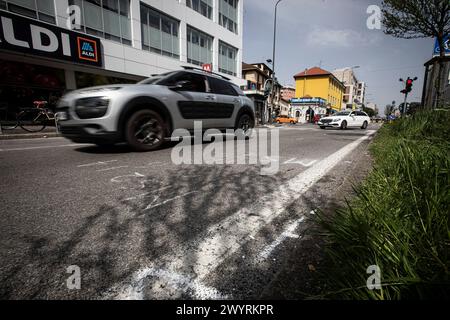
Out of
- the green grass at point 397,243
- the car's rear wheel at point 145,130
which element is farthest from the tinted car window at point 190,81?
the green grass at point 397,243

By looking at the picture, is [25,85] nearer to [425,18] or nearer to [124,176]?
[124,176]

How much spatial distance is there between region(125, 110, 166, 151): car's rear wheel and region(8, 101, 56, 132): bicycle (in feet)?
24.1

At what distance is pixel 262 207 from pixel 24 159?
407 centimetres

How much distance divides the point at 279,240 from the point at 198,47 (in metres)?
20.1

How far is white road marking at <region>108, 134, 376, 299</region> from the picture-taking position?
3.97ft

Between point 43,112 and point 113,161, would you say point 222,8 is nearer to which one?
point 43,112

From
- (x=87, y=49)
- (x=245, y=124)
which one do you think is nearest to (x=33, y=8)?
(x=87, y=49)

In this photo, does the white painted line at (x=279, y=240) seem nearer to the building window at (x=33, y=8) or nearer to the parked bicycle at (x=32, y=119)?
the parked bicycle at (x=32, y=119)

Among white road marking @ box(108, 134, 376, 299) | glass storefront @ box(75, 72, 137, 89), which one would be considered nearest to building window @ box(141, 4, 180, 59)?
Result: glass storefront @ box(75, 72, 137, 89)

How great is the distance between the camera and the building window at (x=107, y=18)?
1197 centimetres

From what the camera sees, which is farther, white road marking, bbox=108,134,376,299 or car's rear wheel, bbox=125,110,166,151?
car's rear wheel, bbox=125,110,166,151

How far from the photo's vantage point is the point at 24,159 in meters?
3.75

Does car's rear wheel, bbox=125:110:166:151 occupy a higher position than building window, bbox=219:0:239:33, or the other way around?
building window, bbox=219:0:239:33

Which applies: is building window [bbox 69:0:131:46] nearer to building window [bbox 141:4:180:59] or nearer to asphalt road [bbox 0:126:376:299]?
building window [bbox 141:4:180:59]
